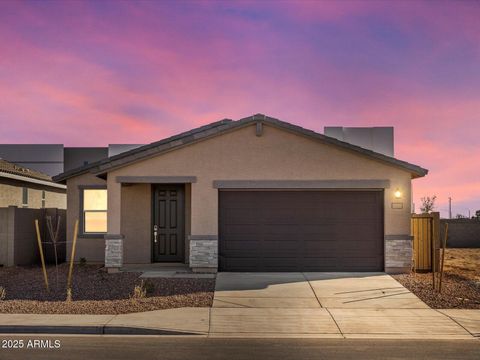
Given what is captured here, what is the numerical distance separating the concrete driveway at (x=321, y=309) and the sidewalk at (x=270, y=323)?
2 centimetres

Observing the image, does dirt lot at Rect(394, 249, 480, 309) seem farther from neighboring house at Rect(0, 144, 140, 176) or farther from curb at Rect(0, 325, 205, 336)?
neighboring house at Rect(0, 144, 140, 176)

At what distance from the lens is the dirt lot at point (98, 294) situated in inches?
426

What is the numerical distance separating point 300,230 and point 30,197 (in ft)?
46.9

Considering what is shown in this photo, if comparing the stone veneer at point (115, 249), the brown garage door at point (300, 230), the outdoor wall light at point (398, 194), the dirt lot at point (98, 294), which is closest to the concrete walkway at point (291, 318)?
the dirt lot at point (98, 294)

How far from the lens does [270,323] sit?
382 inches

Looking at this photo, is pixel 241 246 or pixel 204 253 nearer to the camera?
pixel 204 253

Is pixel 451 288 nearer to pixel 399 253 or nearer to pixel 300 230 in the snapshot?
pixel 399 253

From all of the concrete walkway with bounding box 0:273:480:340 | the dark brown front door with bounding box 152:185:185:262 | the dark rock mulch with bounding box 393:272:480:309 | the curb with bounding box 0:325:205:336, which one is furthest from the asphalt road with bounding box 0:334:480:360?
the dark brown front door with bounding box 152:185:185:262

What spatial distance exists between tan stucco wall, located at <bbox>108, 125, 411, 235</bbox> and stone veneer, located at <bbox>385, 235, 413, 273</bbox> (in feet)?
1.44

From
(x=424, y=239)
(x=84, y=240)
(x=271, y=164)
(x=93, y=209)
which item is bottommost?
(x=84, y=240)

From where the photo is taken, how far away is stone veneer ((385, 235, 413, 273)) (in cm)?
1502

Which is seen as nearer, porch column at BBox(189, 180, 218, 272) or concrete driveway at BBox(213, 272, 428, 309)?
concrete driveway at BBox(213, 272, 428, 309)

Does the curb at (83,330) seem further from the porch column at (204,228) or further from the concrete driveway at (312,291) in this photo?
the porch column at (204,228)

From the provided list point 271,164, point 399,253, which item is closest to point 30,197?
point 271,164
